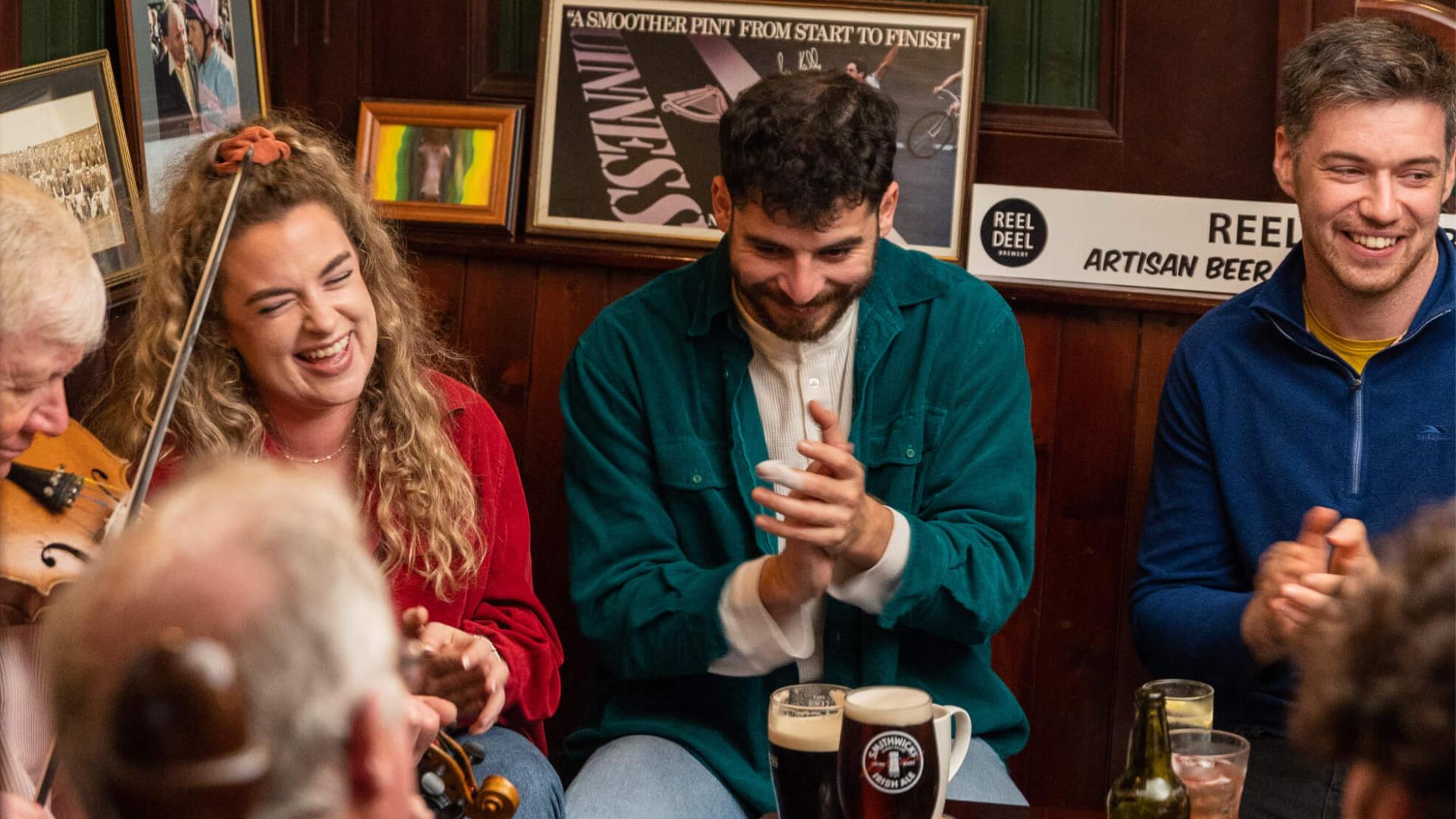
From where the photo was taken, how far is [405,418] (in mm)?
1984

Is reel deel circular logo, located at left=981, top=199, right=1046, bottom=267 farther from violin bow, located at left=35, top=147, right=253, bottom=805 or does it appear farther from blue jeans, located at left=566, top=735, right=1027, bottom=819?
violin bow, located at left=35, top=147, right=253, bottom=805

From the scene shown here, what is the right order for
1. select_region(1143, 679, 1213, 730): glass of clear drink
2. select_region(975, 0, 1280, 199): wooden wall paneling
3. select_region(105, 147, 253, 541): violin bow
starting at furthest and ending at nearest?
select_region(975, 0, 1280, 199): wooden wall paneling < select_region(1143, 679, 1213, 730): glass of clear drink < select_region(105, 147, 253, 541): violin bow

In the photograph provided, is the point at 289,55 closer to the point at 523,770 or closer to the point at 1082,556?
the point at 523,770

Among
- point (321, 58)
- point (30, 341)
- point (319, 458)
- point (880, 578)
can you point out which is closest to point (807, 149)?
point (880, 578)

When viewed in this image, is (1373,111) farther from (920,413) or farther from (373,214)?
(373,214)

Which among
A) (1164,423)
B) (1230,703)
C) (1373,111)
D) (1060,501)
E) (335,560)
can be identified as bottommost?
(1230,703)

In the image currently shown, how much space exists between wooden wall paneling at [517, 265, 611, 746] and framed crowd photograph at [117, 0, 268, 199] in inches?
24.1

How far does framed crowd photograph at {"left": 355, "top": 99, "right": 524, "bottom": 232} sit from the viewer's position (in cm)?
256

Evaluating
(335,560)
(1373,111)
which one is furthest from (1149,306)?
(335,560)

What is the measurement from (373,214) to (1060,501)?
4.25ft

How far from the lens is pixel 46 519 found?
4.50 feet

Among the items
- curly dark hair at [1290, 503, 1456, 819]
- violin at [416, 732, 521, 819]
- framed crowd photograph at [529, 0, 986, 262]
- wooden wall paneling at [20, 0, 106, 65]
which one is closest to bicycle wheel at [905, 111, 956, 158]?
framed crowd photograph at [529, 0, 986, 262]

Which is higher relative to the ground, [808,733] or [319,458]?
[319,458]

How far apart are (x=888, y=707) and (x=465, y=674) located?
2.09 feet
